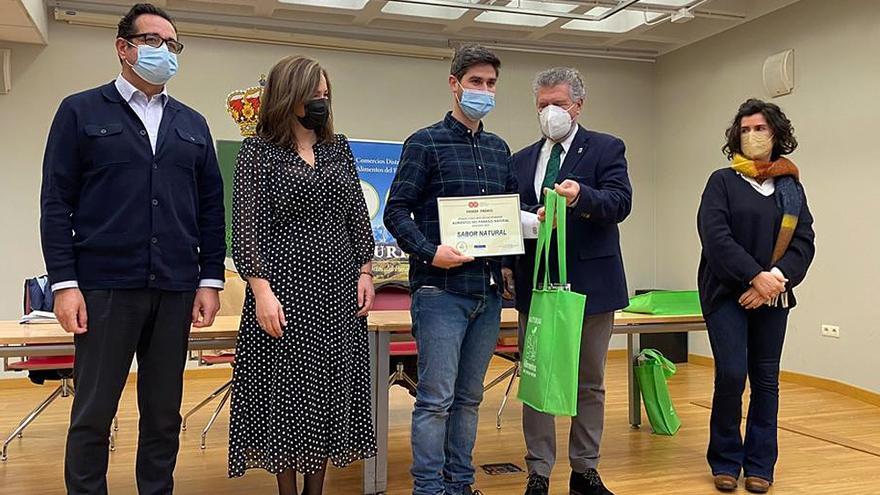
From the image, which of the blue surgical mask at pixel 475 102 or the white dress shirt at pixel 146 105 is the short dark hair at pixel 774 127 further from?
the white dress shirt at pixel 146 105

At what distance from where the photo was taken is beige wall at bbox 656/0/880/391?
17.3 feet

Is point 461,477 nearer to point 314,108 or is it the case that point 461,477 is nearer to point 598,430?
point 598,430

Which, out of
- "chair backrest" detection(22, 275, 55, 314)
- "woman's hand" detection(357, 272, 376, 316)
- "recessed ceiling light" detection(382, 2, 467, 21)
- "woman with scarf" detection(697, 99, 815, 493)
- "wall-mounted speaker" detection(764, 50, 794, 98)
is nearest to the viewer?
"woman's hand" detection(357, 272, 376, 316)

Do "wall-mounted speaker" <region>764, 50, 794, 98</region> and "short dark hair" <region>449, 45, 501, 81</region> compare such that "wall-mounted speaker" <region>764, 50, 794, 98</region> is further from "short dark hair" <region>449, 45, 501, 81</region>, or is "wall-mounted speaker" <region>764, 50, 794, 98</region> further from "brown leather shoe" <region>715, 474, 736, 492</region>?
"short dark hair" <region>449, 45, 501, 81</region>

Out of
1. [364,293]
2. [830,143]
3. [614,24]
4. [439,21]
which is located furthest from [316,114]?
[614,24]

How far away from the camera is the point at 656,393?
13.3 ft

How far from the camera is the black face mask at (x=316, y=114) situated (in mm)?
2227

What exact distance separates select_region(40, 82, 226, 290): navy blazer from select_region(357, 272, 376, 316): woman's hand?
519 mm

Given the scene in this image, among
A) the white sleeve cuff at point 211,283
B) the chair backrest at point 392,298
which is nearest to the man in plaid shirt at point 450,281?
the white sleeve cuff at point 211,283

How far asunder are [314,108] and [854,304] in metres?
4.69

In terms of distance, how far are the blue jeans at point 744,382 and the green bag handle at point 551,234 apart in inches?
33.7

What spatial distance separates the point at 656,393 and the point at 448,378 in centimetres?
202

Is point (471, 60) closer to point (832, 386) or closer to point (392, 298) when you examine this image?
point (392, 298)

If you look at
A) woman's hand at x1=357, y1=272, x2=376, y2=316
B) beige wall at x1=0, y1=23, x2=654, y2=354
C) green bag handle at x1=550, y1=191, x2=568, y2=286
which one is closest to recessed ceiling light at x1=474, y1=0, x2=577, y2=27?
beige wall at x1=0, y1=23, x2=654, y2=354
